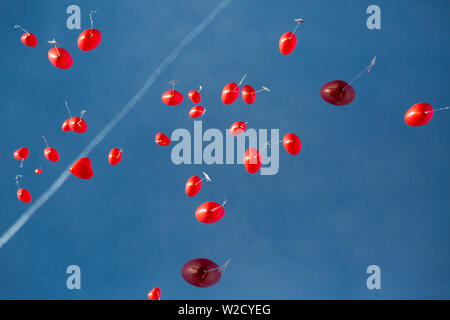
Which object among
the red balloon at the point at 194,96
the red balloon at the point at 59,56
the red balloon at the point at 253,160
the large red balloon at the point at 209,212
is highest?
the red balloon at the point at 194,96

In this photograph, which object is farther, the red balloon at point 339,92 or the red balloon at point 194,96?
the red balloon at point 194,96

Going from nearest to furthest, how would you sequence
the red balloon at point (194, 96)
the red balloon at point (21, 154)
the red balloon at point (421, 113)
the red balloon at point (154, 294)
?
the red balloon at point (421, 113)
the red balloon at point (154, 294)
the red balloon at point (194, 96)
the red balloon at point (21, 154)

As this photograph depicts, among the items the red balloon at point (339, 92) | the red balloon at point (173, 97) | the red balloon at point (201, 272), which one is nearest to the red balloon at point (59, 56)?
the red balloon at point (173, 97)

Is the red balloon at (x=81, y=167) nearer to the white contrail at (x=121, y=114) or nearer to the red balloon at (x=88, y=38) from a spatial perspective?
the red balloon at (x=88, y=38)

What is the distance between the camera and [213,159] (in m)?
8.68

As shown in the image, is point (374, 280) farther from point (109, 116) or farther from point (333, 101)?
point (109, 116)

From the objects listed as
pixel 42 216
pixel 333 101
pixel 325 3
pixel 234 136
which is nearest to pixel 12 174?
pixel 42 216

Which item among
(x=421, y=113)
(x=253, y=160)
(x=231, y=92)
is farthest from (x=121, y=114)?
(x=421, y=113)

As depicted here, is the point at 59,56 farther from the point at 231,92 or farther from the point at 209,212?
the point at 209,212

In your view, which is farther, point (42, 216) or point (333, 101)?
point (42, 216)

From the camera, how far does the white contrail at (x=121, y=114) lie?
8711 mm

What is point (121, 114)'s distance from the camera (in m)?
8.77

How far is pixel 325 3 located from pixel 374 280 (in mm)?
7754

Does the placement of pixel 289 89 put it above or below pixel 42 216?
above
